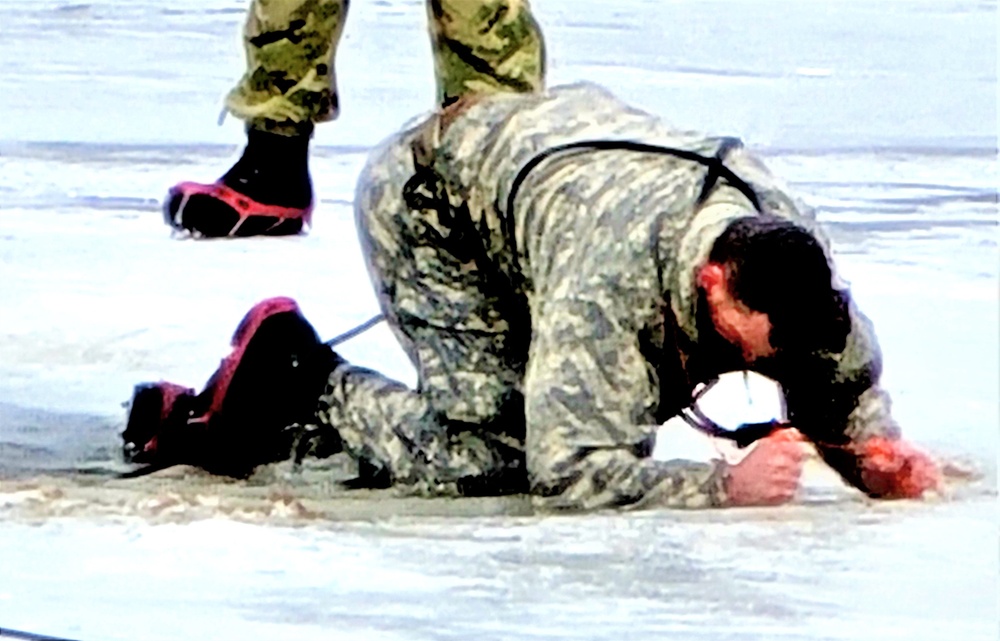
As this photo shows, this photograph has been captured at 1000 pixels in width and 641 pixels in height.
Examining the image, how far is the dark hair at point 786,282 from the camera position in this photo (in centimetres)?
100

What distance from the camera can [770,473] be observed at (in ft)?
3.42

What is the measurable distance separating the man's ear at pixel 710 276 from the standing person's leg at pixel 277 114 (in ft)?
0.77

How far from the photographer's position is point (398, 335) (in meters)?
1.12

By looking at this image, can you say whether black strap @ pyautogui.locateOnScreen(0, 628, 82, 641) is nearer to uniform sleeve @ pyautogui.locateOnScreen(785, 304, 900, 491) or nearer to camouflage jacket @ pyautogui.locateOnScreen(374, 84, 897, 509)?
camouflage jacket @ pyautogui.locateOnScreen(374, 84, 897, 509)

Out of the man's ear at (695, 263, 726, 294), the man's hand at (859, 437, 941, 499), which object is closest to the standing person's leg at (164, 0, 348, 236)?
the man's ear at (695, 263, 726, 294)

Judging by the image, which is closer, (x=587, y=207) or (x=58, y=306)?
(x=587, y=207)

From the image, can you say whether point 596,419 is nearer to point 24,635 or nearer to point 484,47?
point 484,47

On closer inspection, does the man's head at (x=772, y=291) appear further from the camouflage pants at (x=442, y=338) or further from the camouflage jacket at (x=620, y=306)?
the camouflage pants at (x=442, y=338)

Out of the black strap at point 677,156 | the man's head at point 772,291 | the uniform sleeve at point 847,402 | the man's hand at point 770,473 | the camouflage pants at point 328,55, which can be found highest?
the camouflage pants at point 328,55

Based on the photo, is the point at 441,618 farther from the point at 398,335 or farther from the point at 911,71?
the point at 911,71

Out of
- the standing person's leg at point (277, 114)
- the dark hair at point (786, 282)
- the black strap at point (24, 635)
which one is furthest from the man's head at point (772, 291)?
the black strap at point (24, 635)

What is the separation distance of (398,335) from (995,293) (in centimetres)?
33

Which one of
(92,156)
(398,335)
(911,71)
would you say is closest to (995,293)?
(911,71)

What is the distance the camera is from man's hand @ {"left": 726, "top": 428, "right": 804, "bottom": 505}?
41.0 inches
